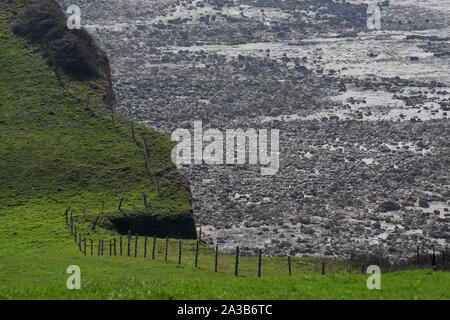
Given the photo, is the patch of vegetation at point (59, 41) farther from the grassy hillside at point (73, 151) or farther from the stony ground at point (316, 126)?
the stony ground at point (316, 126)

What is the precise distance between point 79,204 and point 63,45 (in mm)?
48250

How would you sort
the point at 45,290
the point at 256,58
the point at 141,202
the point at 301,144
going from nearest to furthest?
1. the point at 45,290
2. the point at 141,202
3. the point at 301,144
4. the point at 256,58

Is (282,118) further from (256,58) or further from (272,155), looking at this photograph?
(256,58)

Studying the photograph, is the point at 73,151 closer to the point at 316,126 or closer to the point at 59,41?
the point at 59,41

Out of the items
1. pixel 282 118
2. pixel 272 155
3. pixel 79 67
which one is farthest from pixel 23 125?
pixel 282 118

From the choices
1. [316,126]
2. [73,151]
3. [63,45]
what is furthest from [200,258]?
[316,126]

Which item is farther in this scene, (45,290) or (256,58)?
(256,58)

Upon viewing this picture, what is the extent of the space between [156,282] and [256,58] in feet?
503

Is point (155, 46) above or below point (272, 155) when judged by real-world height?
above

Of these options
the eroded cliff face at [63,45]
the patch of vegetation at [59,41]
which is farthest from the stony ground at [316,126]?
the patch of vegetation at [59,41]

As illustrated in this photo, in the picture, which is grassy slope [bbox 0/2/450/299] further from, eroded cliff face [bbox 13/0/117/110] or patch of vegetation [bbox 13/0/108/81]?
patch of vegetation [bbox 13/0/108/81]

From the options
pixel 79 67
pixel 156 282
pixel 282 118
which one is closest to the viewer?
pixel 156 282
